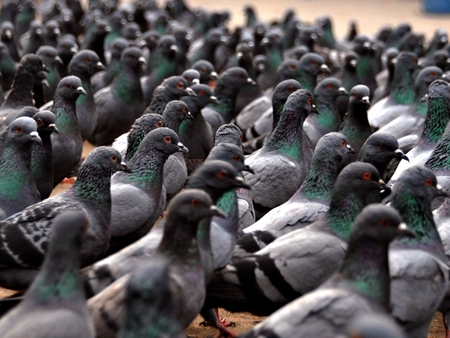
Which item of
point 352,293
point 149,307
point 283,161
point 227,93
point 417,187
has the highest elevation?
point 149,307

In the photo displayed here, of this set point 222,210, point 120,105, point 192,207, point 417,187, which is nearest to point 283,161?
point 222,210

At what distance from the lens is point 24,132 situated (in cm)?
797

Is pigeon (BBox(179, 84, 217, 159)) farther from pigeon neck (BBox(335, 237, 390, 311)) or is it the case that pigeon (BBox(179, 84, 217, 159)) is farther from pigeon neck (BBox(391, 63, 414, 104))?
pigeon neck (BBox(335, 237, 390, 311))

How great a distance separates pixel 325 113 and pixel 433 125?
214 centimetres

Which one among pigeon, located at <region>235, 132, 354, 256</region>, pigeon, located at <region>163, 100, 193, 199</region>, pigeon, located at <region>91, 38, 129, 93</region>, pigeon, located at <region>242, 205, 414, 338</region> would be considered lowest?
pigeon, located at <region>91, 38, 129, 93</region>

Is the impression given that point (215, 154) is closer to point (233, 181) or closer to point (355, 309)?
point (233, 181)

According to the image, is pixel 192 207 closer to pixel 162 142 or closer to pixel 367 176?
pixel 367 176

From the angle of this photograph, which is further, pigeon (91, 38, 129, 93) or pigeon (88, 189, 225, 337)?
pigeon (91, 38, 129, 93)

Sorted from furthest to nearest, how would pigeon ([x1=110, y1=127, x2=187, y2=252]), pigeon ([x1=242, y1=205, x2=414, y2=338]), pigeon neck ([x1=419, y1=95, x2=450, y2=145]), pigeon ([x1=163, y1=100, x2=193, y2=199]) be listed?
pigeon neck ([x1=419, y1=95, x2=450, y2=145])
pigeon ([x1=163, y1=100, x2=193, y2=199])
pigeon ([x1=110, y1=127, x2=187, y2=252])
pigeon ([x1=242, y1=205, x2=414, y2=338])

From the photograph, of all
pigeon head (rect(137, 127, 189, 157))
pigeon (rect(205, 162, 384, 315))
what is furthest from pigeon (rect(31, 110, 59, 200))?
pigeon (rect(205, 162, 384, 315))

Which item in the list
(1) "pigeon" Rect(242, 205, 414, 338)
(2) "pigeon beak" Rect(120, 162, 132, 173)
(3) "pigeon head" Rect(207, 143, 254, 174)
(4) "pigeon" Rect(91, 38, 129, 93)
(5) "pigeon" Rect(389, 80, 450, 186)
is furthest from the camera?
(4) "pigeon" Rect(91, 38, 129, 93)

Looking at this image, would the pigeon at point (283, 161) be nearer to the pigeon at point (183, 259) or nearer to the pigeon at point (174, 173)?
the pigeon at point (174, 173)

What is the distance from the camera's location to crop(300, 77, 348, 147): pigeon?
1097cm

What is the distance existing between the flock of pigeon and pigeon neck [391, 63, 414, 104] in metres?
0.03
